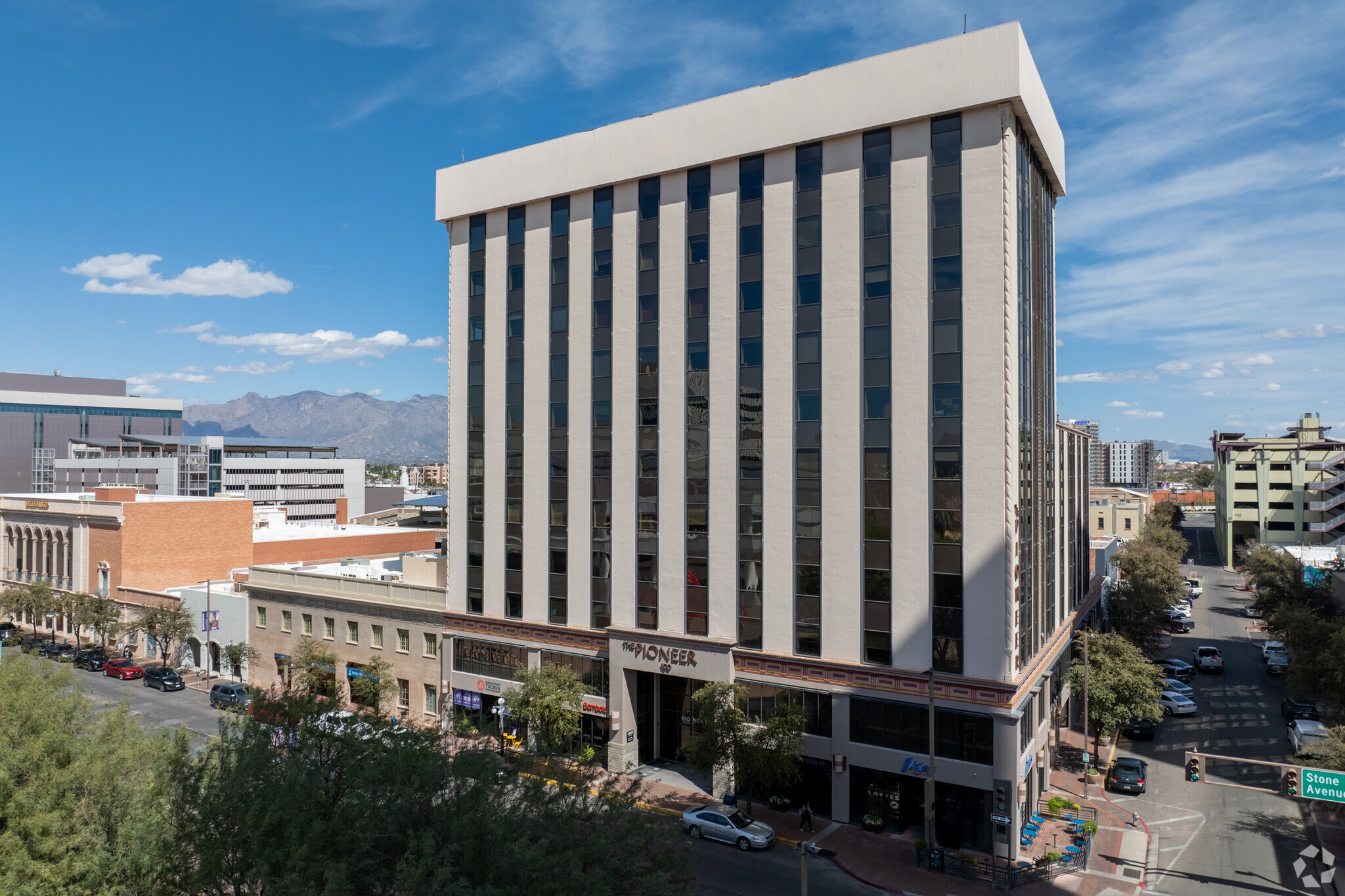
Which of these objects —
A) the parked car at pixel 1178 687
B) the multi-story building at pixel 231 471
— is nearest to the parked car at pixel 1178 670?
the parked car at pixel 1178 687

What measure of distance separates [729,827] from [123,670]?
53858 mm

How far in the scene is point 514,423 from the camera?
155 feet

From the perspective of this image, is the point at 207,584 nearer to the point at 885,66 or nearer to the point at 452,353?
Answer: the point at 452,353

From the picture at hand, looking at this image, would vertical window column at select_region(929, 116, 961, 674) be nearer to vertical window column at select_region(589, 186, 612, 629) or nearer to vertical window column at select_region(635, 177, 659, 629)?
vertical window column at select_region(635, 177, 659, 629)

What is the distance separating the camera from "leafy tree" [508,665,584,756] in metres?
40.9

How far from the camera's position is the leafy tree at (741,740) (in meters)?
34.6

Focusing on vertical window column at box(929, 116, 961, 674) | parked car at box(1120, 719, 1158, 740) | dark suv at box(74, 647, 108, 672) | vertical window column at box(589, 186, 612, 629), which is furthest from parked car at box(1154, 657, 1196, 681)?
dark suv at box(74, 647, 108, 672)

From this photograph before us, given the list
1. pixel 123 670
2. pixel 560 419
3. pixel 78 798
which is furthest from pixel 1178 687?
pixel 123 670

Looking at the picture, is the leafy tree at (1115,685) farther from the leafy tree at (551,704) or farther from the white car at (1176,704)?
the leafy tree at (551,704)

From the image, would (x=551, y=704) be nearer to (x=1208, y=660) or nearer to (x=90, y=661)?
(x=90, y=661)

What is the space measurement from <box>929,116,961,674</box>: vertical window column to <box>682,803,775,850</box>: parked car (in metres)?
10.5

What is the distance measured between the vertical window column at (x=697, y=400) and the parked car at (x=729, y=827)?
8.70 m

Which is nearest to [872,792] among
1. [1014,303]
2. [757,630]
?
[757,630]

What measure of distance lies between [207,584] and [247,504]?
581 inches
